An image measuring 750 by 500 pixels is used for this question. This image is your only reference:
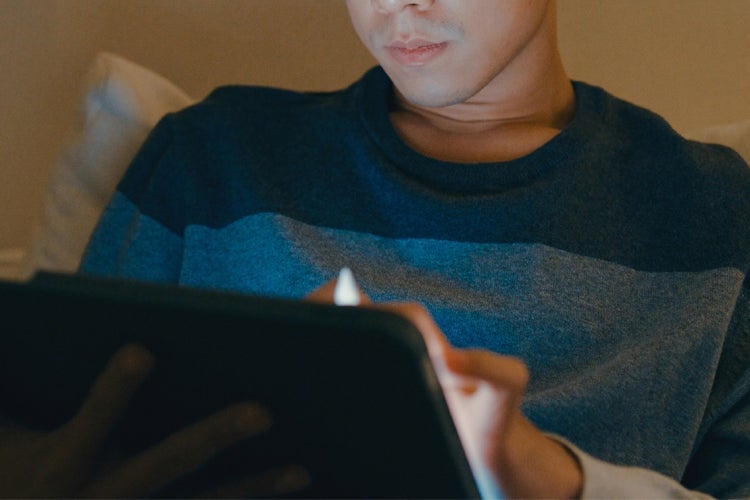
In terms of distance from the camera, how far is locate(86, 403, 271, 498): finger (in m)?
0.52

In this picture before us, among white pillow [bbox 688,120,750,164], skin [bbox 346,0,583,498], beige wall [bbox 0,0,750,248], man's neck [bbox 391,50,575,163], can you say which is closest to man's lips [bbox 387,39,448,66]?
skin [bbox 346,0,583,498]

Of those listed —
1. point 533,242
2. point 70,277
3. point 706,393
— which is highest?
point 70,277

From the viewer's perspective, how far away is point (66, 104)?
1.36 m

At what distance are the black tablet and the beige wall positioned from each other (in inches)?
33.1

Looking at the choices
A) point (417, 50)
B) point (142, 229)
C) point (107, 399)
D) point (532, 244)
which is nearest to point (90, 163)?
point (142, 229)

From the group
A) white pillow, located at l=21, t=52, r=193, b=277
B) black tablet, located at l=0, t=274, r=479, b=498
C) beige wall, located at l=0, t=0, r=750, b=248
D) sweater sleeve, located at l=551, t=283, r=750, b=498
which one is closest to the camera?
black tablet, located at l=0, t=274, r=479, b=498

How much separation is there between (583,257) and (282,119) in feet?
1.29

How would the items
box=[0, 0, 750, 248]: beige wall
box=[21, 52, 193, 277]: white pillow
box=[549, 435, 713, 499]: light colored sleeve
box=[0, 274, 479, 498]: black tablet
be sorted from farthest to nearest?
box=[0, 0, 750, 248]: beige wall
box=[21, 52, 193, 277]: white pillow
box=[549, 435, 713, 499]: light colored sleeve
box=[0, 274, 479, 498]: black tablet

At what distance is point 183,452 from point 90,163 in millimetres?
672

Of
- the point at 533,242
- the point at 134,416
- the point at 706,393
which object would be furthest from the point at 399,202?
the point at 134,416

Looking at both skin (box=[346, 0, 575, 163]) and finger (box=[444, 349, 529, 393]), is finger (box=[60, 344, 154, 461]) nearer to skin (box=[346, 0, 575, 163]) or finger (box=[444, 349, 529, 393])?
finger (box=[444, 349, 529, 393])

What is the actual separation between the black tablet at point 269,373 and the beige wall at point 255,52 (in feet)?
2.76

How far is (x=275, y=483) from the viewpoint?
539 millimetres

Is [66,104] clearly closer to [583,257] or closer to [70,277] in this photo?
[583,257]
